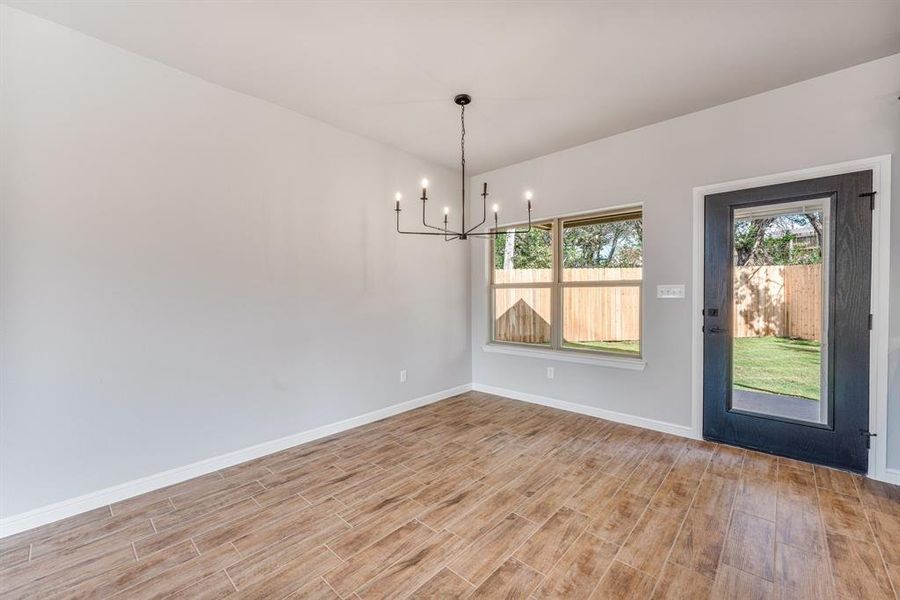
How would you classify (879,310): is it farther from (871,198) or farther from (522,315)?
(522,315)

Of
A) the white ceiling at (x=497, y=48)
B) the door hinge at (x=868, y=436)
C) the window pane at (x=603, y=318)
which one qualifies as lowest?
the door hinge at (x=868, y=436)

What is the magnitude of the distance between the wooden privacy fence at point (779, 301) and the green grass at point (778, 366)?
0.24 ft

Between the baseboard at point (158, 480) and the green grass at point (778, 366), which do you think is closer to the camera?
the baseboard at point (158, 480)

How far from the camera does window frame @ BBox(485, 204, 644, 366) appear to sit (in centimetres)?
374

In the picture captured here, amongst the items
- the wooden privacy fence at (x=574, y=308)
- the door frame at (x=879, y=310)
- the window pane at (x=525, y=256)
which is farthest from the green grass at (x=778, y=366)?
the window pane at (x=525, y=256)

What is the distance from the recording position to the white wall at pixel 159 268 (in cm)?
212

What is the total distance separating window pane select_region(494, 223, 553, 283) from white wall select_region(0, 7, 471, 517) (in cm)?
182

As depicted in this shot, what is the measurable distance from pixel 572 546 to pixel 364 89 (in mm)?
3369

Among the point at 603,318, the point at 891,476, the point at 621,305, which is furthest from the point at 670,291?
the point at 891,476

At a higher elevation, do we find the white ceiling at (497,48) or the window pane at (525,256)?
the white ceiling at (497,48)

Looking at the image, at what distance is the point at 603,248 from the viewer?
13.2 feet

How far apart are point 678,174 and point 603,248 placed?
0.96m

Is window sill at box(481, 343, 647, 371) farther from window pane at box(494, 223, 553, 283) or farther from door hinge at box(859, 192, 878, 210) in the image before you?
door hinge at box(859, 192, 878, 210)

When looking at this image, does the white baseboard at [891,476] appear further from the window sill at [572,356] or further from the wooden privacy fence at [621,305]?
the window sill at [572,356]
